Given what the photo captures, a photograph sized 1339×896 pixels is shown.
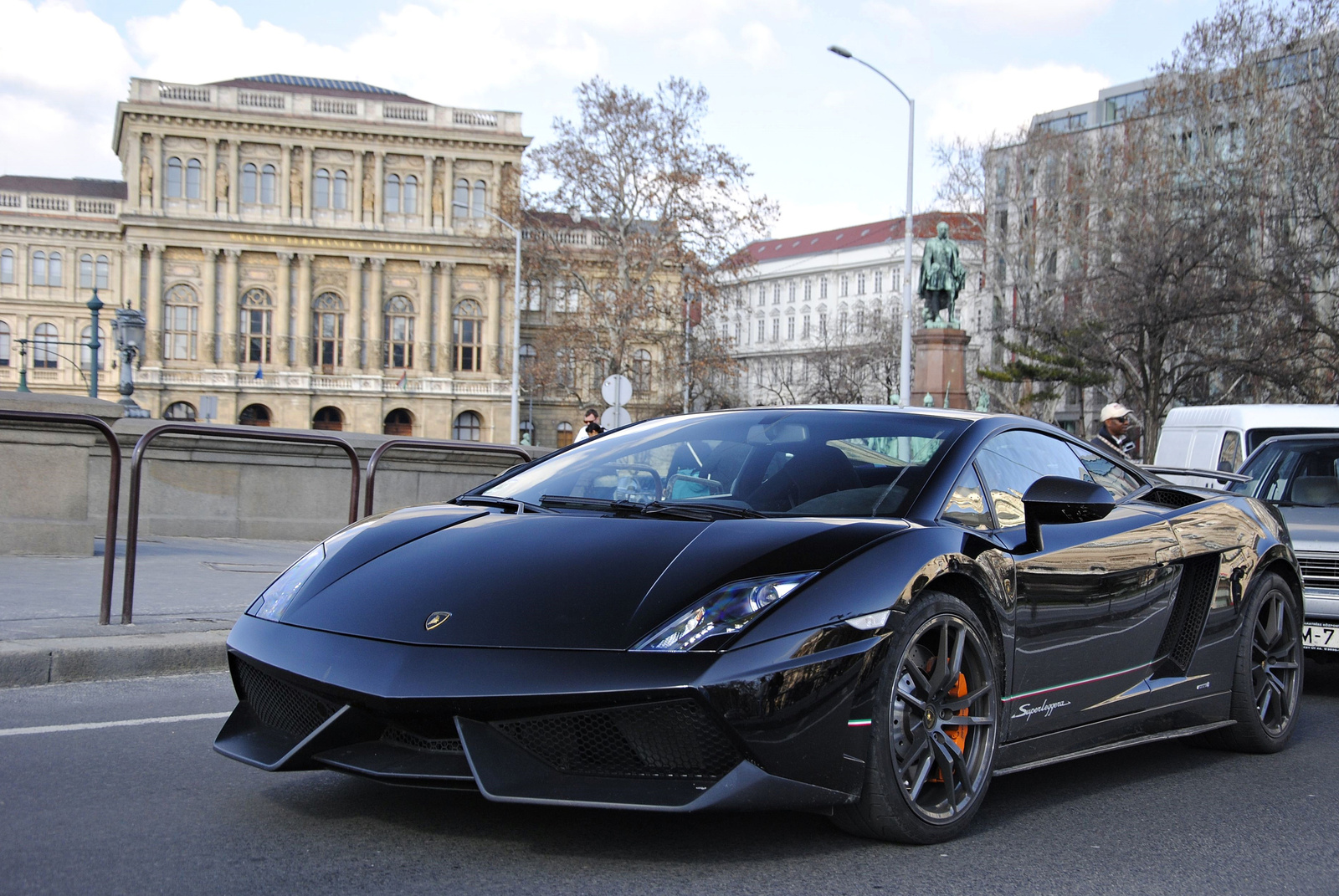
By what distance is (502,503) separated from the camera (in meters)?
4.34

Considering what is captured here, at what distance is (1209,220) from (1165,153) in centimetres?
1009

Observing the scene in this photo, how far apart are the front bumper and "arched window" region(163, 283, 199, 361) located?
77.8 meters

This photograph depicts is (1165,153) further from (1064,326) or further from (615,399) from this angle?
(615,399)

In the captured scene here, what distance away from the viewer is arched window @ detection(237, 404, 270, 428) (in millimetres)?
76688

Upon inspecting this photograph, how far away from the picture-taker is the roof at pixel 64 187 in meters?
97.0

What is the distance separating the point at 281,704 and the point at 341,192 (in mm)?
80601

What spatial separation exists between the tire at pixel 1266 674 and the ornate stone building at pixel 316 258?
239 feet

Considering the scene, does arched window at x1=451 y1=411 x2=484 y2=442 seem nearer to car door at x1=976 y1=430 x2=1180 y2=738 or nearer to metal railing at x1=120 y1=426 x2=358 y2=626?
metal railing at x1=120 y1=426 x2=358 y2=626

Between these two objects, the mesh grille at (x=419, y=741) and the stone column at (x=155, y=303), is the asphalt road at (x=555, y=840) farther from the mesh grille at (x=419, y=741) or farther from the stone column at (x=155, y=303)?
the stone column at (x=155, y=303)

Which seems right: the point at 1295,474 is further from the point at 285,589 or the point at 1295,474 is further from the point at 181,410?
the point at 181,410

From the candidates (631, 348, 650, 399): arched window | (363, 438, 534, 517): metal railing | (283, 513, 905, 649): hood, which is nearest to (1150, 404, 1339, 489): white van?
(363, 438, 534, 517): metal railing

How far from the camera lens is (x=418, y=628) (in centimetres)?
345

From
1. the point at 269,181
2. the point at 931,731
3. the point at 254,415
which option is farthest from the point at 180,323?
the point at 931,731

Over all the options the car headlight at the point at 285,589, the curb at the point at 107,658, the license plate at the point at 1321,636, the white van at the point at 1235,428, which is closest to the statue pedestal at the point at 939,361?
the white van at the point at 1235,428
